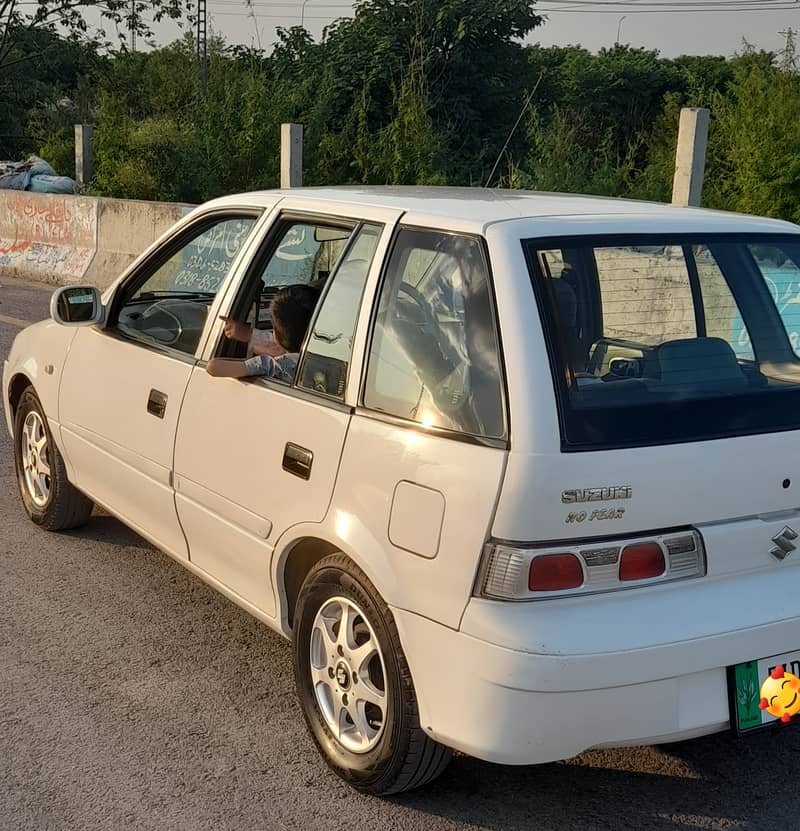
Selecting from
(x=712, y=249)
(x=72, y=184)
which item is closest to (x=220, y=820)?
(x=712, y=249)

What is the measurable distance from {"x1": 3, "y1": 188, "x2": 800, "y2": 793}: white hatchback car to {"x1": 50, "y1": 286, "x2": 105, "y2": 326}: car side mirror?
876mm

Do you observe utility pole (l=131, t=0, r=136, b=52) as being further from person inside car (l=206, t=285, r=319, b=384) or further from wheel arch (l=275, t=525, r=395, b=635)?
wheel arch (l=275, t=525, r=395, b=635)

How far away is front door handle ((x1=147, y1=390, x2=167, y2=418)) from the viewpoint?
4.15 meters

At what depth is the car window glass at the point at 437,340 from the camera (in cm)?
290

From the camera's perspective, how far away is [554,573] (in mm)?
2719

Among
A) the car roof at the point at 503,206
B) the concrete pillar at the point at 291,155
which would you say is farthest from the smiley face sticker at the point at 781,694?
the concrete pillar at the point at 291,155

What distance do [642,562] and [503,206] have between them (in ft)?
3.98

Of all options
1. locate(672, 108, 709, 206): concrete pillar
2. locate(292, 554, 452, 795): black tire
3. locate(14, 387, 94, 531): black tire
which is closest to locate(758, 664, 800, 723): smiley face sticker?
locate(292, 554, 452, 795): black tire

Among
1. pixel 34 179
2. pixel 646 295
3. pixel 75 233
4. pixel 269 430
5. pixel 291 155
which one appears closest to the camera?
pixel 269 430

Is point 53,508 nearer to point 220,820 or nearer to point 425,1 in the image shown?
point 220,820

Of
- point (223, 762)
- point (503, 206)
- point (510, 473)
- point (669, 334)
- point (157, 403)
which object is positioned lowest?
point (223, 762)

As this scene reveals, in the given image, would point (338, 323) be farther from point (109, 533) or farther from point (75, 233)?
point (75, 233)

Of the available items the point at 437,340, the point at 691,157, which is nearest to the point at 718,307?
the point at 437,340

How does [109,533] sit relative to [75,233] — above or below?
below
